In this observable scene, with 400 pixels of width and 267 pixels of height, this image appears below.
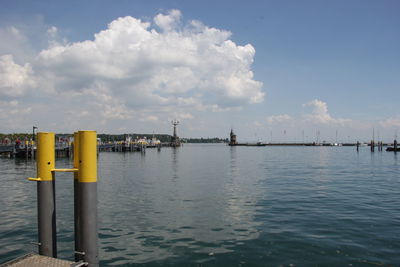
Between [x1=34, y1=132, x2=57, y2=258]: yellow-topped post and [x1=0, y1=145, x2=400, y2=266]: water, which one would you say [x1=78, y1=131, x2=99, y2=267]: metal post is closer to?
[x1=34, y1=132, x2=57, y2=258]: yellow-topped post

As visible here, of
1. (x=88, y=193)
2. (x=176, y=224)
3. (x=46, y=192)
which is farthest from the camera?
(x=176, y=224)

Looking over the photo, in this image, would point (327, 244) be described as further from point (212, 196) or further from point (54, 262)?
point (212, 196)

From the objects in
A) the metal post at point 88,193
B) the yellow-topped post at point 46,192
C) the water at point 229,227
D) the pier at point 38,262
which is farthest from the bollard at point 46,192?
the water at point 229,227

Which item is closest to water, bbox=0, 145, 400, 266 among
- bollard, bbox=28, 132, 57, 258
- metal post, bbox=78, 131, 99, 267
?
bollard, bbox=28, 132, 57, 258

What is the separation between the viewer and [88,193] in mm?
6512

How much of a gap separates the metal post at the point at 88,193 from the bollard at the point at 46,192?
879 millimetres

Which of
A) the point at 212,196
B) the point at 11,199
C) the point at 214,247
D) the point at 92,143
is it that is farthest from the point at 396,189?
the point at 11,199

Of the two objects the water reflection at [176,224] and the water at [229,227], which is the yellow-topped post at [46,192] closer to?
the water at [229,227]

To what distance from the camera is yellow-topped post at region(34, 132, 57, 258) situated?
676 centimetres

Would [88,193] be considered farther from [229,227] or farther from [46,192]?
[229,227]

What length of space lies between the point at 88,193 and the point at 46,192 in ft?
3.96

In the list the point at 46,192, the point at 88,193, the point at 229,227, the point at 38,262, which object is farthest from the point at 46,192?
the point at 229,227

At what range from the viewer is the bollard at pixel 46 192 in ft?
22.2

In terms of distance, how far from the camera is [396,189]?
23531 mm
